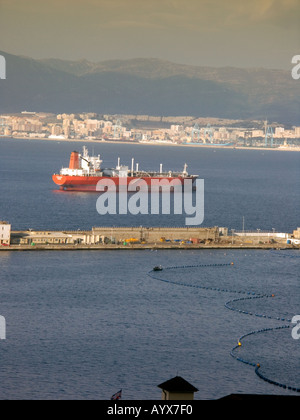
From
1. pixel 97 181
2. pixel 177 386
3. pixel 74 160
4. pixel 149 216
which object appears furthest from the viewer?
pixel 74 160

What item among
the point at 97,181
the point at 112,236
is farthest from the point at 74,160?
the point at 112,236

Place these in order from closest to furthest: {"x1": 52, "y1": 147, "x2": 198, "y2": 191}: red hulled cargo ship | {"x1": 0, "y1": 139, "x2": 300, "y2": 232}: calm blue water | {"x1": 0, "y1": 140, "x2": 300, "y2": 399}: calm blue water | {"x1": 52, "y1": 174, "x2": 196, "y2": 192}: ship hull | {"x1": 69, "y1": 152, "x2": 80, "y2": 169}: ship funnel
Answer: {"x1": 0, "y1": 140, "x2": 300, "y2": 399}: calm blue water
{"x1": 0, "y1": 139, "x2": 300, "y2": 232}: calm blue water
{"x1": 52, "y1": 174, "x2": 196, "y2": 192}: ship hull
{"x1": 52, "y1": 147, "x2": 198, "y2": 191}: red hulled cargo ship
{"x1": 69, "y1": 152, "x2": 80, "y2": 169}: ship funnel

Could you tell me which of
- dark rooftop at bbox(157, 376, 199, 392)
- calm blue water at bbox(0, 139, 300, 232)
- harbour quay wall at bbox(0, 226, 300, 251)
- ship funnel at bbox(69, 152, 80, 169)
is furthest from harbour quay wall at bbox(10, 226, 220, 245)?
ship funnel at bbox(69, 152, 80, 169)

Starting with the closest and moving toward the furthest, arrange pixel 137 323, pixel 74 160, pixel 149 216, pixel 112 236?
pixel 137 323, pixel 112 236, pixel 149 216, pixel 74 160

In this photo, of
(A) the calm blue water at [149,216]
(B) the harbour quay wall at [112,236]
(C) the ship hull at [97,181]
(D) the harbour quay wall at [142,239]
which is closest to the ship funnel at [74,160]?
(C) the ship hull at [97,181]

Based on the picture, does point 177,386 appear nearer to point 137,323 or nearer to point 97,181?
point 137,323

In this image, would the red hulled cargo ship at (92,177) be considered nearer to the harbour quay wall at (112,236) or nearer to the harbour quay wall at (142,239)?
the harbour quay wall at (142,239)

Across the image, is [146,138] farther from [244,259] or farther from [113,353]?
[113,353]

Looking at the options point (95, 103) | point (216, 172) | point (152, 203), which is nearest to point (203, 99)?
point (95, 103)

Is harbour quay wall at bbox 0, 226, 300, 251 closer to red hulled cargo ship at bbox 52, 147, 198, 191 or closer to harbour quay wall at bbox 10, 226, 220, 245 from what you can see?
harbour quay wall at bbox 10, 226, 220, 245
